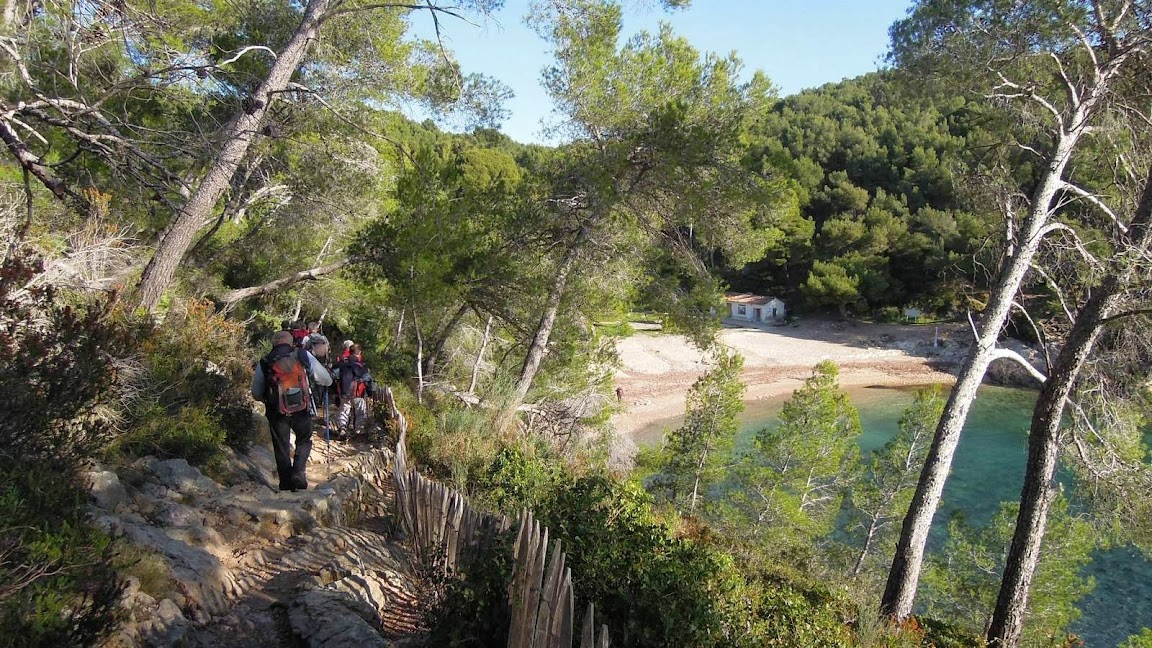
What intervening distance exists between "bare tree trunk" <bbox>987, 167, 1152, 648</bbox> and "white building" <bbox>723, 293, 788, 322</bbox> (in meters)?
47.6

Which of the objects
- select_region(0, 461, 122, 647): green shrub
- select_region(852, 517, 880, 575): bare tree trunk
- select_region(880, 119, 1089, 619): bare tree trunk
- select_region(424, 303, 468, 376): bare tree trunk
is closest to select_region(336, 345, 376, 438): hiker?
select_region(424, 303, 468, 376): bare tree trunk

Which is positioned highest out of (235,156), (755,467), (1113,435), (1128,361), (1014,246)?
(235,156)

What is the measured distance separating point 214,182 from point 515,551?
5.95 metres

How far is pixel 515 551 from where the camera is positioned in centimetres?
321

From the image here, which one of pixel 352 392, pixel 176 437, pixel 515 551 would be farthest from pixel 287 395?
pixel 515 551

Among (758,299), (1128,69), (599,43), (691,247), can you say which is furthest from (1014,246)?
(758,299)

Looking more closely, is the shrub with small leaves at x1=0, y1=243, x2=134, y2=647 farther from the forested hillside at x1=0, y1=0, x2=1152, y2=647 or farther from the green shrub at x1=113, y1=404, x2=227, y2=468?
the green shrub at x1=113, y1=404, x2=227, y2=468

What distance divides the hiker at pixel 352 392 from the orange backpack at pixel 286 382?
8.13ft

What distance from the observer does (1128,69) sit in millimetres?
6910

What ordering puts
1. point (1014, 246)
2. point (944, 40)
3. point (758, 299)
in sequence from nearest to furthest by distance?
point (1014, 246) < point (944, 40) < point (758, 299)

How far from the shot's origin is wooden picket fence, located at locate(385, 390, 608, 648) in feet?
8.67

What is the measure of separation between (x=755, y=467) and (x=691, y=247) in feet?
27.2

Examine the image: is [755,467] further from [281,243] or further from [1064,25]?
[281,243]

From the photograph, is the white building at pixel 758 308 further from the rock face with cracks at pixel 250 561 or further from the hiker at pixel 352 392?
the rock face with cracks at pixel 250 561
